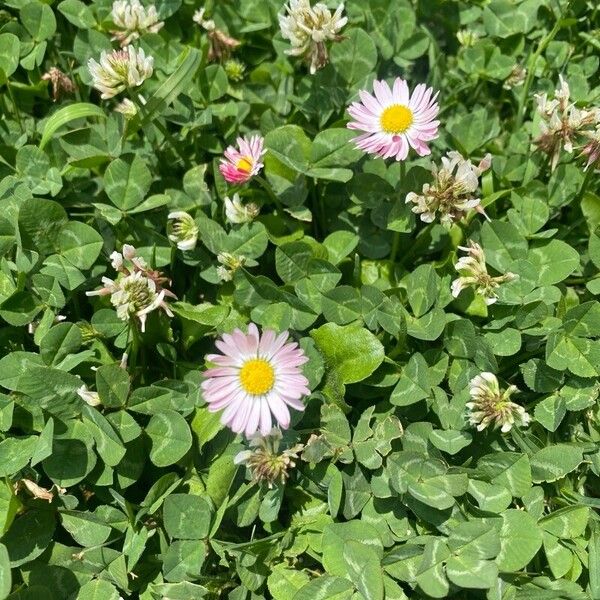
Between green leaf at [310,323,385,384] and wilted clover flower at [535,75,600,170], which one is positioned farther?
wilted clover flower at [535,75,600,170]

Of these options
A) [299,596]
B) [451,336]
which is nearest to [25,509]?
[299,596]

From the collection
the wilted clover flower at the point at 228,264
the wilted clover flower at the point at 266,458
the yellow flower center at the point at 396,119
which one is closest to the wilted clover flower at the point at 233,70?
the yellow flower center at the point at 396,119

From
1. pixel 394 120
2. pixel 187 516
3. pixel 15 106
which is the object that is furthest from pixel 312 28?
pixel 187 516

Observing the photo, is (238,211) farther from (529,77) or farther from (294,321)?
(529,77)

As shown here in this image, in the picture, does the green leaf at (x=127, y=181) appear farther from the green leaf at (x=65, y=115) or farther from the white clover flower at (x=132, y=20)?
the white clover flower at (x=132, y=20)

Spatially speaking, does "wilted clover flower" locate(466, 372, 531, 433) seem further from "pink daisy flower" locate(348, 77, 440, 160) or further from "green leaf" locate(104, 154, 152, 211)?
"green leaf" locate(104, 154, 152, 211)

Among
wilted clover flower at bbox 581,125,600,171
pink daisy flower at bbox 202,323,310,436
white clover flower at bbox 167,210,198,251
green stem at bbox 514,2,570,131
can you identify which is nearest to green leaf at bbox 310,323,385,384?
pink daisy flower at bbox 202,323,310,436
